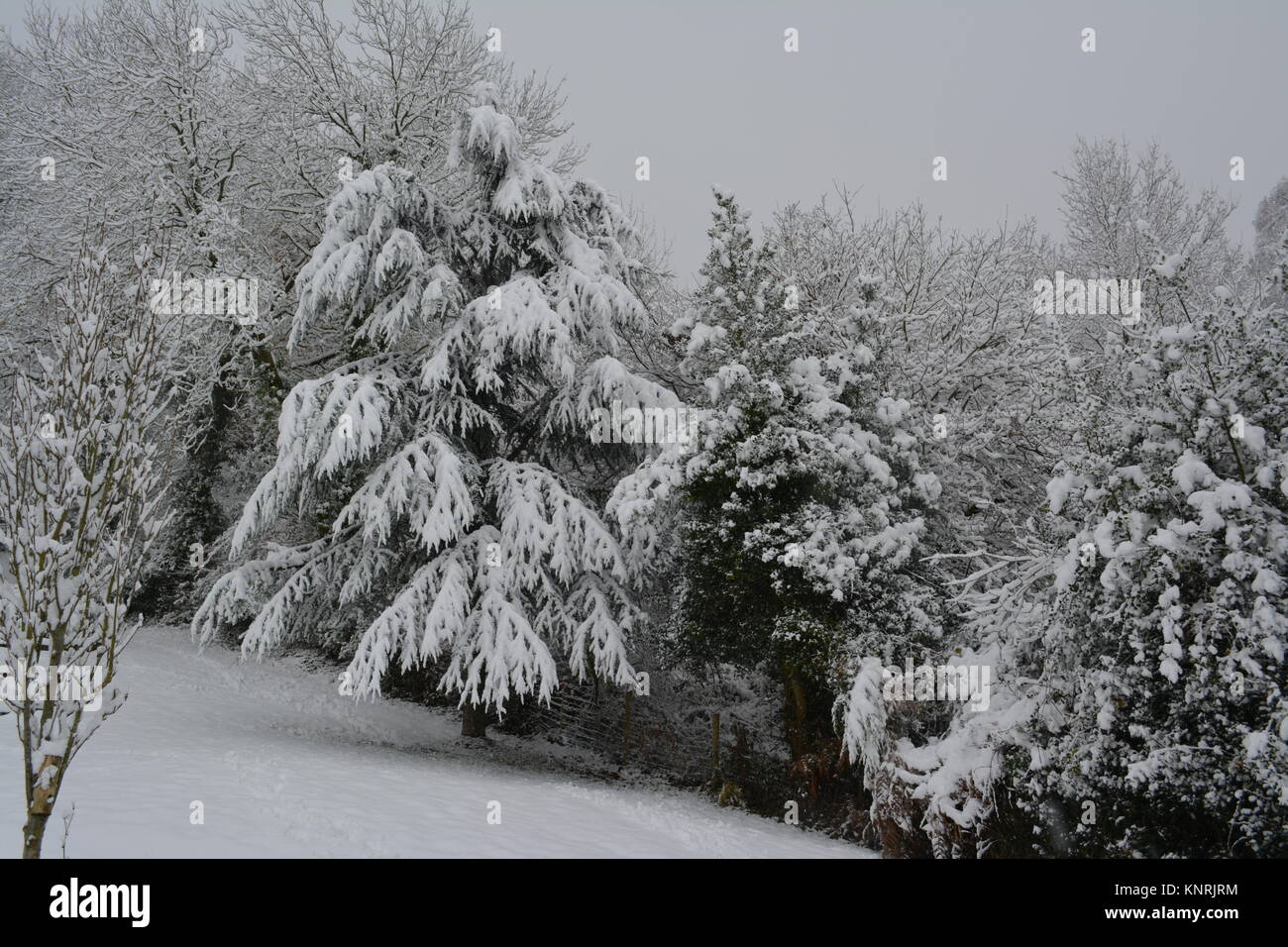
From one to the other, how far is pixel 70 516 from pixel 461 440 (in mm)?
7425

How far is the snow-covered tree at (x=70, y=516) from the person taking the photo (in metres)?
3.75

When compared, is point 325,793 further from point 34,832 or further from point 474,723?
point 474,723

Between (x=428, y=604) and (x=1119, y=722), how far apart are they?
A: 748cm

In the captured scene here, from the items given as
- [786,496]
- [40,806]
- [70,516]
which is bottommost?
[40,806]

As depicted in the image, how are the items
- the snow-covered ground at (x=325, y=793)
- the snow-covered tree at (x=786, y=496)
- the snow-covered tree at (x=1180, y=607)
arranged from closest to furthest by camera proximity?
the snow-covered ground at (x=325, y=793) < the snow-covered tree at (x=1180, y=607) < the snow-covered tree at (x=786, y=496)

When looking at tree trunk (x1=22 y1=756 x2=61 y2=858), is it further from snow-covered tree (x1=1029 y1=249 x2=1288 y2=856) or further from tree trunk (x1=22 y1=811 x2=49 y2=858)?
snow-covered tree (x1=1029 y1=249 x2=1288 y2=856)

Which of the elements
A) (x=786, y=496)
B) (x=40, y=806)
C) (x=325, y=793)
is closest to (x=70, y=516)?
(x=40, y=806)

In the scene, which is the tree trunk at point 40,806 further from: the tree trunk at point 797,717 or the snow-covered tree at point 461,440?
the tree trunk at point 797,717

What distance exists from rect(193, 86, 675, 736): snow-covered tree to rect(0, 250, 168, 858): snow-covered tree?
17.6 ft

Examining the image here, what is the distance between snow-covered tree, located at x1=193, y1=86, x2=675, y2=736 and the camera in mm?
9742

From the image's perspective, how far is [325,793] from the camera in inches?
279

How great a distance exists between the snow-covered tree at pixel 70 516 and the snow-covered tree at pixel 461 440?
535 centimetres

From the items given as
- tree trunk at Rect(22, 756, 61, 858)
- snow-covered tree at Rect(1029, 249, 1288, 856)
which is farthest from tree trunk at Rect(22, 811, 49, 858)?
snow-covered tree at Rect(1029, 249, 1288, 856)

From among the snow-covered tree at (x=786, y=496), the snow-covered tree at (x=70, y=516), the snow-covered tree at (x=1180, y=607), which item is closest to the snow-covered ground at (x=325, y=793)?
the snow-covered tree at (x=70, y=516)
